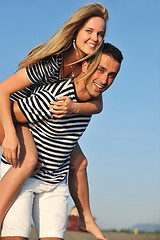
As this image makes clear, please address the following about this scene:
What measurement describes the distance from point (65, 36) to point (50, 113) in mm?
754

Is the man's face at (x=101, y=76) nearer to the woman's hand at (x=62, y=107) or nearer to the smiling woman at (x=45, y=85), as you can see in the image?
the smiling woman at (x=45, y=85)

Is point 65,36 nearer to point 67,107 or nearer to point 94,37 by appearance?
point 94,37

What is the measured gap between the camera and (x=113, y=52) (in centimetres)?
334

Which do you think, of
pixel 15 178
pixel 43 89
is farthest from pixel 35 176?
pixel 43 89

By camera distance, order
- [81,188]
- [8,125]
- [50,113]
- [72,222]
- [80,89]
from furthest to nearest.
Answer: [72,222] → [81,188] → [80,89] → [50,113] → [8,125]

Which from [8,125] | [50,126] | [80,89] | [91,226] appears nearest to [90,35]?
[80,89]

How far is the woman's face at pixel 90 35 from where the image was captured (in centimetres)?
340

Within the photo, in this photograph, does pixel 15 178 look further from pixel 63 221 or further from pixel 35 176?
pixel 63 221

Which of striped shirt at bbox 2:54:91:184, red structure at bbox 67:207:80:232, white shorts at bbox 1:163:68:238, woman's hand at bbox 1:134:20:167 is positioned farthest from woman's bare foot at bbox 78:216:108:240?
red structure at bbox 67:207:80:232

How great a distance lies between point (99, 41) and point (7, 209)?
178cm

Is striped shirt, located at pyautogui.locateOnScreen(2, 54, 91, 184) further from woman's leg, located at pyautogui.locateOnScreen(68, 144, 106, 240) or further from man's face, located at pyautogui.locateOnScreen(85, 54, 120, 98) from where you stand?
woman's leg, located at pyautogui.locateOnScreen(68, 144, 106, 240)

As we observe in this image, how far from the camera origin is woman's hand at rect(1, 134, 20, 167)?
121 inches

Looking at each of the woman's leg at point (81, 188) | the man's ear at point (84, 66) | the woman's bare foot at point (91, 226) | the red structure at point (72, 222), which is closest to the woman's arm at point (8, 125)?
the man's ear at point (84, 66)

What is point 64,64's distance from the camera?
331cm
